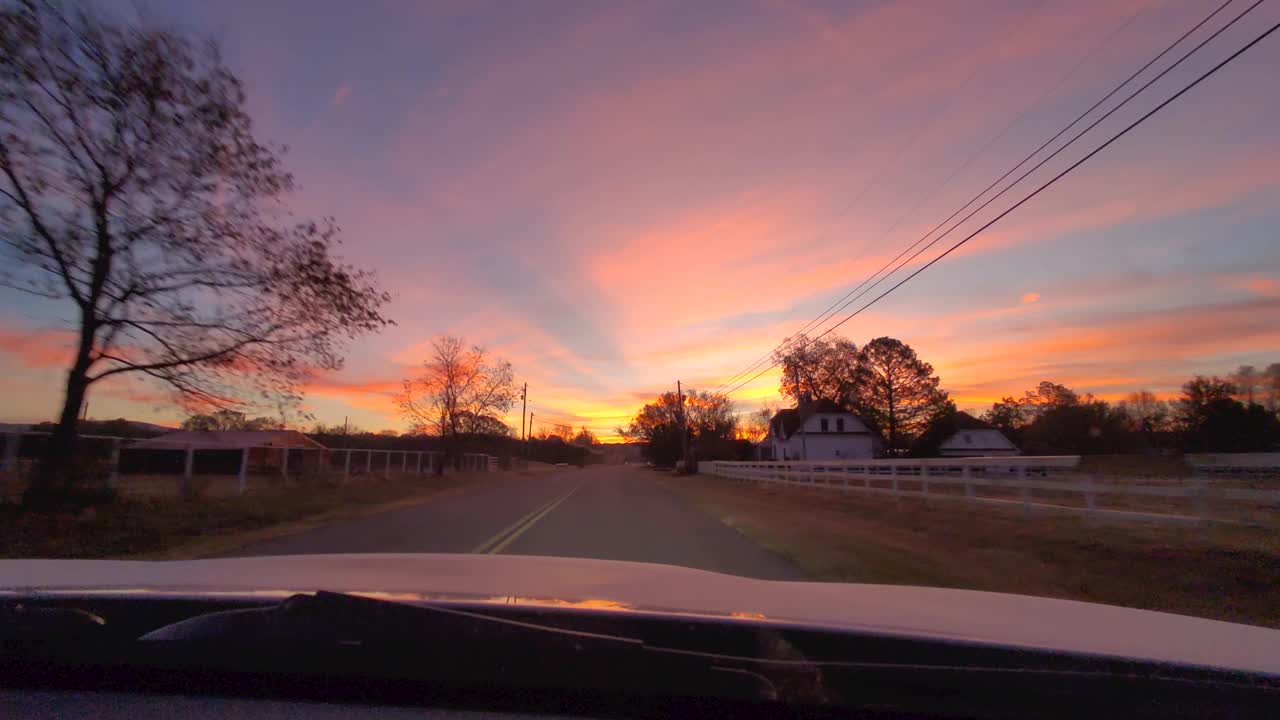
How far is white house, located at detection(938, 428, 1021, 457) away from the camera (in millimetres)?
50438

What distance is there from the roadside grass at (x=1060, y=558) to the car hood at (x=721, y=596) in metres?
4.81

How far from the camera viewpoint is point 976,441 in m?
51.2

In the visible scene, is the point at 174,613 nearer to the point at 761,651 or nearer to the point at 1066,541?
the point at 761,651

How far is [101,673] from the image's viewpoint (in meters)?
1.94

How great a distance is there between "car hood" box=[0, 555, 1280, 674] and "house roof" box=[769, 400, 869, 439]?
5672 centimetres

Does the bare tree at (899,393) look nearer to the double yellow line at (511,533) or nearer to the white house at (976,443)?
the white house at (976,443)

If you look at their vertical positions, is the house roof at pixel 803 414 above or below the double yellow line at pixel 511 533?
above

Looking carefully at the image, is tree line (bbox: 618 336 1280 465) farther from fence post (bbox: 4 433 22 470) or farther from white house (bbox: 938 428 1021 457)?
fence post (bbox: 4 433 22 470)

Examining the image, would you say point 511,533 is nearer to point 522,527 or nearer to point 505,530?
point 505,530

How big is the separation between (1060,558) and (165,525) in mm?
15153

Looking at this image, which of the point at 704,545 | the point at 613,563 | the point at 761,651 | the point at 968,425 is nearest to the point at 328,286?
the point at 704,545

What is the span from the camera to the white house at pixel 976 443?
5044 cm

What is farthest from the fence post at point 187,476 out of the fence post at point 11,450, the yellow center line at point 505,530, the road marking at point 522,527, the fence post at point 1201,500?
the fence post at point 1201,500

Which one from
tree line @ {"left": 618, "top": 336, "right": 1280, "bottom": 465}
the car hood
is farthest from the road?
tree line @ {"left": 618, "top": 336, "right": 1280, "bottom": 465}
